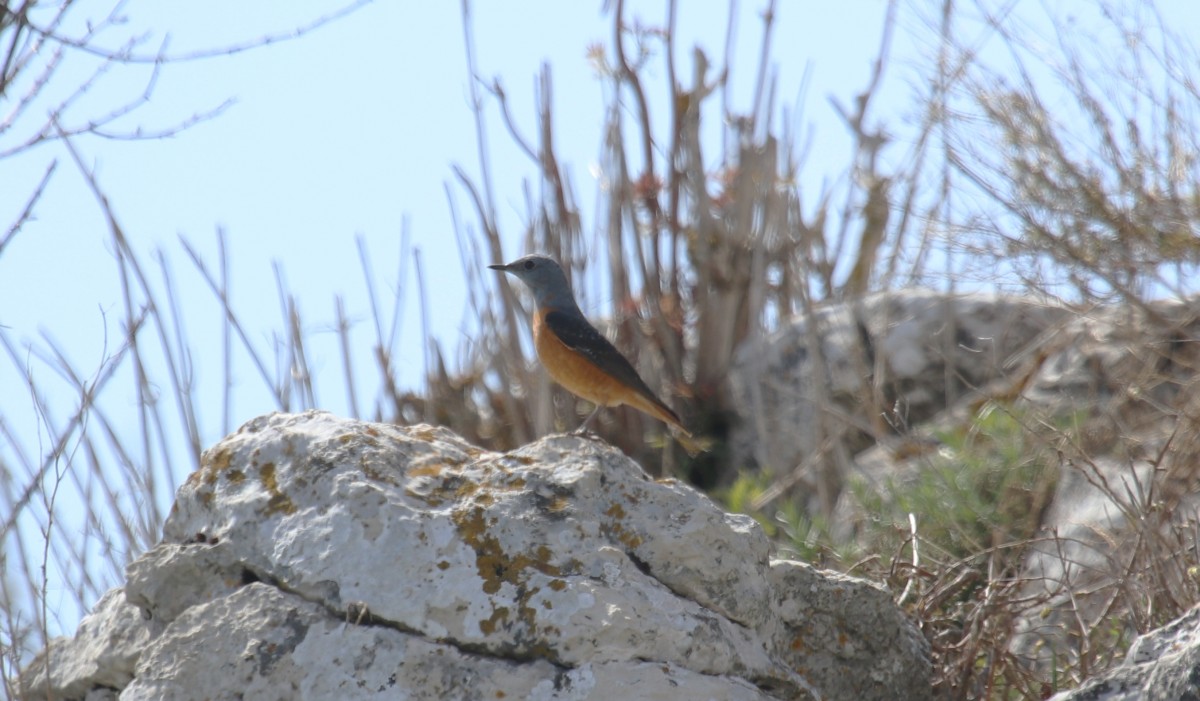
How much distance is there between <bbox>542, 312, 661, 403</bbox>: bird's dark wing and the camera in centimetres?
529

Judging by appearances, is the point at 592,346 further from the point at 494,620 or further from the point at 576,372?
the point at 494,620

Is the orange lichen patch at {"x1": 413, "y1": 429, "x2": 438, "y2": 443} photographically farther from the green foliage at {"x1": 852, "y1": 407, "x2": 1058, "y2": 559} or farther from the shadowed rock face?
the green foliage at {"x1": 852, "y1": 407, "x2": 1058, "y2": 559}

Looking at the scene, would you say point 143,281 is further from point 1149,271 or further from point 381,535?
point 1149,271

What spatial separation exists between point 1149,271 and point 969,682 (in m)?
2.39

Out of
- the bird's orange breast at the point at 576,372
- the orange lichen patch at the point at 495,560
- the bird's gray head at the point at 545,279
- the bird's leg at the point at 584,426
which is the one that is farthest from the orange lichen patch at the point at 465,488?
the bird's gray head at the point at 545,279

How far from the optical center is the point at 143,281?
16.8ft

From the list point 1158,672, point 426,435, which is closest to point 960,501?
point 426,435

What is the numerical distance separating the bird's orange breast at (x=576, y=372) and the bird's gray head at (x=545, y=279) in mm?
166

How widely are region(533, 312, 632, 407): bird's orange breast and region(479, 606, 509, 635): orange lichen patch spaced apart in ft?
8.32

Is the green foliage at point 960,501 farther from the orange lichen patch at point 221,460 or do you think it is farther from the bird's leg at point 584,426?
the orange lichen patch at point 221,460

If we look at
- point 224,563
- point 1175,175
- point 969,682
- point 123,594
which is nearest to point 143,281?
point 123,594

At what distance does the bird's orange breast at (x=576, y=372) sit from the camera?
17.4 ft

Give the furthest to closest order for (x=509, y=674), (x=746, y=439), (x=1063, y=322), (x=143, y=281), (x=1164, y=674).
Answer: (x=746, y=439) → (x=1063, y=322) → (x=143, y=281) → (x=509, y=674) → (x=1164, y=674)

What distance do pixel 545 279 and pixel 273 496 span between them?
267 centimetres
